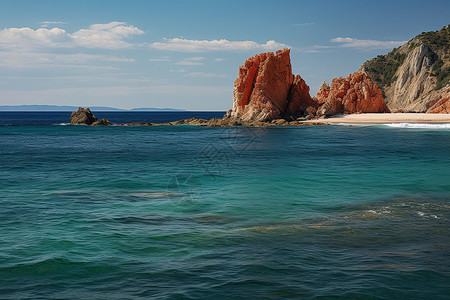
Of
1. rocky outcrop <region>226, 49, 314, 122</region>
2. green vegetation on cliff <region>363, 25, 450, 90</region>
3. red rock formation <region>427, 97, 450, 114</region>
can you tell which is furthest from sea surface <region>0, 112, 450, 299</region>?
green vegetation on cliff <region>363, 25, 450, 90</region>

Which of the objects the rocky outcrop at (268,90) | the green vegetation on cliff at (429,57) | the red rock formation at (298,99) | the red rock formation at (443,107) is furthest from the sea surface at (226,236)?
the green vegetation on cliff at (429,57)

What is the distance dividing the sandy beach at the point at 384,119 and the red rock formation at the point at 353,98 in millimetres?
3523

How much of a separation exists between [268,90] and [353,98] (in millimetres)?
22228

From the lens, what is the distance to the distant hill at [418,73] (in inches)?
5204

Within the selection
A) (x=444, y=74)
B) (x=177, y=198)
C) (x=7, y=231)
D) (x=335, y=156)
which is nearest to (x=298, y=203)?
(x=177, y=198)

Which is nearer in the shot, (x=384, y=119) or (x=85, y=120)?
(x=384, y=119)

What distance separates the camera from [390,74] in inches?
6511

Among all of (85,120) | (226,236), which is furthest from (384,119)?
(226,236)

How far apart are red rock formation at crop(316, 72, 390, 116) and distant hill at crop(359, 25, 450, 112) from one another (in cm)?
2812

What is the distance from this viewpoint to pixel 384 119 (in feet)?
293

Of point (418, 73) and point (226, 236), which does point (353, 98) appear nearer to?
point (418, 73)

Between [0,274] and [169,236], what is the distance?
4242 mm

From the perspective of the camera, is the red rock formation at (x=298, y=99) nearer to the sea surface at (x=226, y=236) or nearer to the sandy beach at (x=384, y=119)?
the sandy beach at (x=384, y=119)

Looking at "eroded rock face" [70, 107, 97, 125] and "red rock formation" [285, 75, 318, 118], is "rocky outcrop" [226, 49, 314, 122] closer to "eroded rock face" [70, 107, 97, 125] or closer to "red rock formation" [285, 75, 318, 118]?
"red rock formation" [285, 75, 318, 118]
